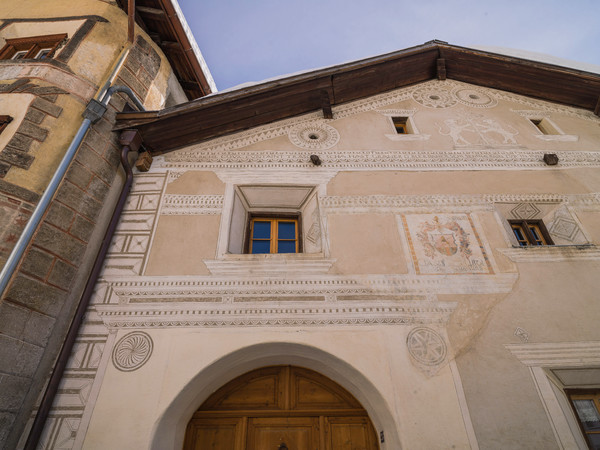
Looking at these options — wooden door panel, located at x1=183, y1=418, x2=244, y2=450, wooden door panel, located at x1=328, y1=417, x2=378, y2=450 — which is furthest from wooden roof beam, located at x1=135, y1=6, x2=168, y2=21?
wooden door panel, located at x1=328, y1=417, x2=378, y2=450

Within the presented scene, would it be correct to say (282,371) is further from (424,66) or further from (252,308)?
(424,66)

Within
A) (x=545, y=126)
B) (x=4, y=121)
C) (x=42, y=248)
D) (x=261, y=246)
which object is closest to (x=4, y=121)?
→ (x=4, y=121)

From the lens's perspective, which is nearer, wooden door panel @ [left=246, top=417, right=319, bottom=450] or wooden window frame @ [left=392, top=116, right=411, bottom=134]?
wooden door panel @ [left=246, top=417, right=319, bottom=450]

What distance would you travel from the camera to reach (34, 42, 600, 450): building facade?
133 inches

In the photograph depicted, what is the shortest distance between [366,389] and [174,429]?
200cm

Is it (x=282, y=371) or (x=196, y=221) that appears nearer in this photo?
(x=282, y=371)

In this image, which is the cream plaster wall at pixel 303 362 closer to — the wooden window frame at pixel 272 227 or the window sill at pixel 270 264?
the window sill at pixel 270 264

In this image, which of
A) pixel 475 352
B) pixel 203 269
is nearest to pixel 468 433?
pixel 475 352

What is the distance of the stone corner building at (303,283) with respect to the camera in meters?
3.36

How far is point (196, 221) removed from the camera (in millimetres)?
4621

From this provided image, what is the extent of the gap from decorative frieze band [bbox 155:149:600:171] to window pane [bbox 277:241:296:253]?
1.20 meters

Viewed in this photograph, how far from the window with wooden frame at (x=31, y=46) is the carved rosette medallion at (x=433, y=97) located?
6.01 metres

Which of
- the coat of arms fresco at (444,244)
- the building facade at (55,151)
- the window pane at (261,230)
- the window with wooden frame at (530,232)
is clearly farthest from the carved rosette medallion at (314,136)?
the window with wooden frame at (530,232)

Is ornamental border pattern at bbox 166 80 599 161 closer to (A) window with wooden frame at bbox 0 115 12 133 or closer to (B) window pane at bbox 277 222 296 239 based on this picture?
(B) window pane at bbox 277 222 296 239
